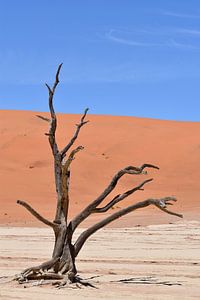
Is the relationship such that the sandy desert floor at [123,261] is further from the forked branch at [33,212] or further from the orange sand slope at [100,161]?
the orange sand slope at [100,161]

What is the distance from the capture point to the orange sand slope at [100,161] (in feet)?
90.2

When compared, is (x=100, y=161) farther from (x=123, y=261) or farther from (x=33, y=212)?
(x=33, y=212)

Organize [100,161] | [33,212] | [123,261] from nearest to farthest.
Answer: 1. [33,212]
2. [123,261]
3. [100,161]

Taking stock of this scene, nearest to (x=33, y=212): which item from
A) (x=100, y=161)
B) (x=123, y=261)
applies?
(x=123, y=261)

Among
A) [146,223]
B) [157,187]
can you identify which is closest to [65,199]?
[146,223]

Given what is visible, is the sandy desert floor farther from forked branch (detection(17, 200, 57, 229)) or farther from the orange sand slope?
the orange sand slope

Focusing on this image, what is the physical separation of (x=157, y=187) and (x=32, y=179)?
543 cm

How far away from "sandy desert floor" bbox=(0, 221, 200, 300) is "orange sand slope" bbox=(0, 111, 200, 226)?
388cm

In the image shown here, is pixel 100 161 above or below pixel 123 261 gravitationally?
above

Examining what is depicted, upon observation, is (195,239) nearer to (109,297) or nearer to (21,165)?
(109,297)

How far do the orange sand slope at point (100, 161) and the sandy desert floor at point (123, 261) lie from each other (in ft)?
12.7

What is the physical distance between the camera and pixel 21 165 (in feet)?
118

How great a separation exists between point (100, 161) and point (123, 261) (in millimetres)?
25203

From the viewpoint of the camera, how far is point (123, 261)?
12.0 meters
